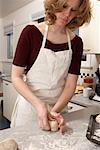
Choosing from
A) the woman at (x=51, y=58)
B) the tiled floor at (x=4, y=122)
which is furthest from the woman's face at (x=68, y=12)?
the tiled floor at (x=4, y=122)

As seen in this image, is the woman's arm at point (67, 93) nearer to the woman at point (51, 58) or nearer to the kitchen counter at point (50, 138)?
the woman at point (51, 58)

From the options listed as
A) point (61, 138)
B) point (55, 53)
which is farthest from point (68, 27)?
point (61, 138)

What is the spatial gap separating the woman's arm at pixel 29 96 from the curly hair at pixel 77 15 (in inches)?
11.7

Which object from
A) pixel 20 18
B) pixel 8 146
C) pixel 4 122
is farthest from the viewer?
pixel 20 18

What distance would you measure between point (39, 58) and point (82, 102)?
2.67ft

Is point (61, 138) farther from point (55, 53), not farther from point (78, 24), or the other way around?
point (78, 24)

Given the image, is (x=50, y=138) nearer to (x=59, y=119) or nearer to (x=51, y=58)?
(x=59, y=119)

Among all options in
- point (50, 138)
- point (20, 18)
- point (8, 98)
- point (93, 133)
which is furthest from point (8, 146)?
point (20, 18)

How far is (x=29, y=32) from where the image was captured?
1.11 meters


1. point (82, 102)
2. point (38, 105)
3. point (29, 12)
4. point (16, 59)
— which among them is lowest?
point (82, 102)

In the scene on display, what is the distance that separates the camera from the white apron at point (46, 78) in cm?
119

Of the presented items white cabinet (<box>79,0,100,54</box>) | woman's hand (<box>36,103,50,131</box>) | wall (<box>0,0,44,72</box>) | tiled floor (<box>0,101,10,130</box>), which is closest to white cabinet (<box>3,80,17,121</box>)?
tiled floor (<box>0,101,10,130</box>)

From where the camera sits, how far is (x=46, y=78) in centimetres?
121

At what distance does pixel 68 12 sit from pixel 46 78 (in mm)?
367
